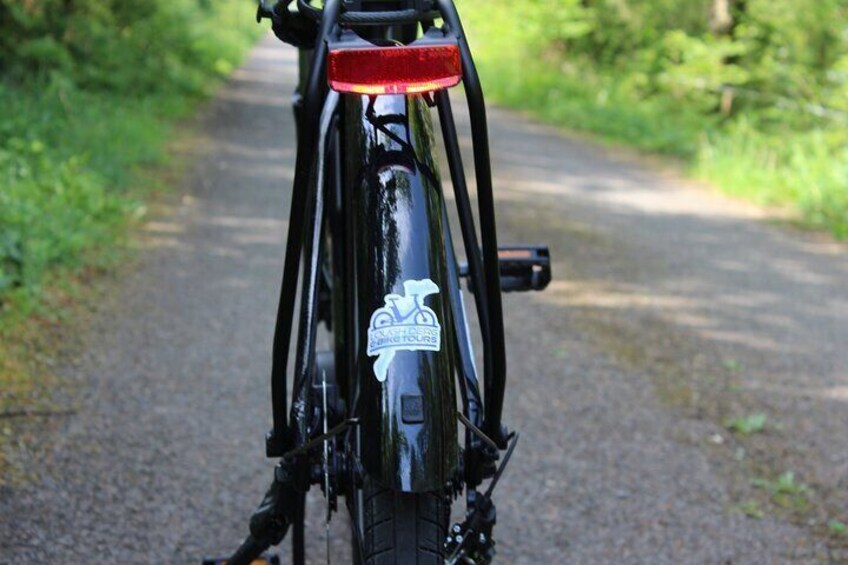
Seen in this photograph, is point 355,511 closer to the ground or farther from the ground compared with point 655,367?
farther from the ground

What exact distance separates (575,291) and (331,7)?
5.14m

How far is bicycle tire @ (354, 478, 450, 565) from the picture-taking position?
187cm

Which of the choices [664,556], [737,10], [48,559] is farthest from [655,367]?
[737,10]

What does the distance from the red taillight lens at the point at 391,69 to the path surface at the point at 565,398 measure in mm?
1949

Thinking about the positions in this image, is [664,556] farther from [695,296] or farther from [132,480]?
[695,296]

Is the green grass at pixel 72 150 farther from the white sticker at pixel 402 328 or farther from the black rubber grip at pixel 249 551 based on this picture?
the white sticker at pixel 402 328

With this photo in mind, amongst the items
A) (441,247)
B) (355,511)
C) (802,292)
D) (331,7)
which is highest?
(331,7)

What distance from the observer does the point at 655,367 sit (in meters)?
5.37

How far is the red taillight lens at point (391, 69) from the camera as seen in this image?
1807 mm

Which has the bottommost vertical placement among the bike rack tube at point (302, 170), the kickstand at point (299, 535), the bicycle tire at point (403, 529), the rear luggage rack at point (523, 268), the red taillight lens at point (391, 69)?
the kickstand at point (299, 535)

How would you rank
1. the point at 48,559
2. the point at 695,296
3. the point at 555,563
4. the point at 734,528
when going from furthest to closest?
the point at 695,296, the point at 734,528, the point at 555,563, the point at 48,559

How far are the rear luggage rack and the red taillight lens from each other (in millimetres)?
1060

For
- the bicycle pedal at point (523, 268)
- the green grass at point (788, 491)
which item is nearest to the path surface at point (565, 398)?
the green grass at point (788, 491)

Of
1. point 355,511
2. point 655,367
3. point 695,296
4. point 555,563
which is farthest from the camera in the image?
point 695,296
